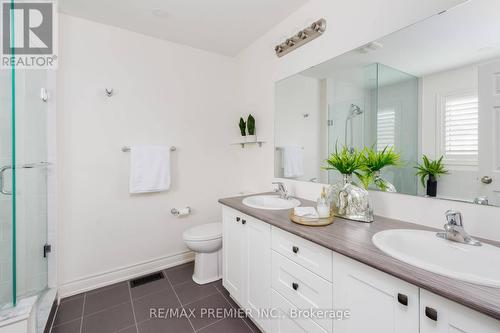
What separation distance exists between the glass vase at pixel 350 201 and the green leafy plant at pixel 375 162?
0.26ft

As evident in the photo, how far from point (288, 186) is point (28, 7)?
247 centimetres

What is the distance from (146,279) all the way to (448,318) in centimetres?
224

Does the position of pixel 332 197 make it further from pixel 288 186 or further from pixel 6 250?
pixel 6 250

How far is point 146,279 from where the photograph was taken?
6.89 feet

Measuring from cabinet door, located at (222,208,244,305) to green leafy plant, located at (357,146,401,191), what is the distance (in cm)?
87

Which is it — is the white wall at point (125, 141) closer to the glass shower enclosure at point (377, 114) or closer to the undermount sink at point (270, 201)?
the undermount sink at point (270, 201)

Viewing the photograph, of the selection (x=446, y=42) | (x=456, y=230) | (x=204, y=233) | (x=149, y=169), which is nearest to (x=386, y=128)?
(x=446, y=42)

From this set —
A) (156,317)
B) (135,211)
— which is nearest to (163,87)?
(135,211)

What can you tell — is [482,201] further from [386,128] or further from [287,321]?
[287,321]

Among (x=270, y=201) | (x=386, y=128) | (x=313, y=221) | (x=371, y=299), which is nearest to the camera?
(x=371, y=299)

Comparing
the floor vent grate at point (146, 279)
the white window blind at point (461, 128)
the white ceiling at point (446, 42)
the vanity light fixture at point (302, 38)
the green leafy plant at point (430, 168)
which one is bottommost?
the floor vent grate at point (146, 279)

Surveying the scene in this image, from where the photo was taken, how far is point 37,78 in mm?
1636

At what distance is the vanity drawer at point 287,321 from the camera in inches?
41.5

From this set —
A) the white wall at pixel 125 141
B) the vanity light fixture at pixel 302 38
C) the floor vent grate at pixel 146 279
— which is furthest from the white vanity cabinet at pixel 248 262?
the vanity light fixture at pixel 302 38
